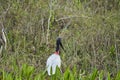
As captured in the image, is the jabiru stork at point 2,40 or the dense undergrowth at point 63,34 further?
the dense undergrowth at point 63,34

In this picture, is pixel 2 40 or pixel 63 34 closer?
pixel 2 40

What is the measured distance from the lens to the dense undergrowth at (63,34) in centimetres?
532

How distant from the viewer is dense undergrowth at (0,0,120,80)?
532 centimetres

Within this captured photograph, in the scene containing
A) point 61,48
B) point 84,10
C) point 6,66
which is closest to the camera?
point 6,66

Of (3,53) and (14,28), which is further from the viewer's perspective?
(14,28)

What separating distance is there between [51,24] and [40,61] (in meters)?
0.99

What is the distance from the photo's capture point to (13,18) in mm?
6016

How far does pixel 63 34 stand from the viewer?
5922mm

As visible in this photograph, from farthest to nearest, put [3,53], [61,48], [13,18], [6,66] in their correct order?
[13,18], [61,48], [3,53], [6,66]

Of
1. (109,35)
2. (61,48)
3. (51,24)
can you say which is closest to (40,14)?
(51,24)

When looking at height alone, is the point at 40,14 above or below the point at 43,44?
above

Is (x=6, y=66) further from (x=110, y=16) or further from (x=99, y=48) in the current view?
(x=110, y=16)

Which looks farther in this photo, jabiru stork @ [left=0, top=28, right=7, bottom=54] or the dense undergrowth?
the dense undergrowth

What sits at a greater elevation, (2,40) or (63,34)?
(2,40)
